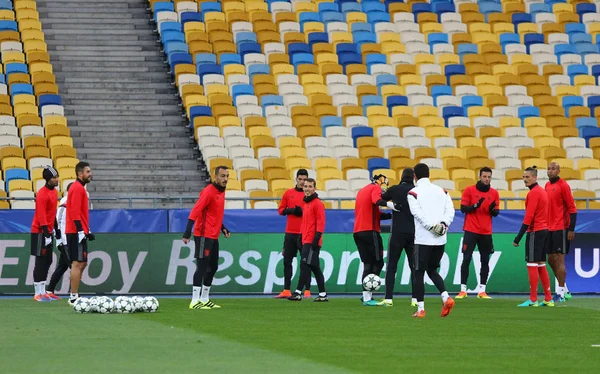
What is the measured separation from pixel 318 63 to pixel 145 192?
775 cm

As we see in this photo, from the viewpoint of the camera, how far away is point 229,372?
29.4 feet

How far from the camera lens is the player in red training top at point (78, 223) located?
1766 centimetres

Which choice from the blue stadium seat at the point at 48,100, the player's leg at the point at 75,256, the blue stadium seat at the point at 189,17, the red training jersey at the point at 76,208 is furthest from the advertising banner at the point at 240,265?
the blue stadium seat at the point at 189,17

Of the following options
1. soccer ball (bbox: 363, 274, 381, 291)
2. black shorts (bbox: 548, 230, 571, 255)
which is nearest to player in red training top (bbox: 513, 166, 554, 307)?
black shorts (bbox: 548, 230, 571, 255)

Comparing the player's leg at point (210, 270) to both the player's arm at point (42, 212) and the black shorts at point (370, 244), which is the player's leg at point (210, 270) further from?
the player's arm at point (42, 212)

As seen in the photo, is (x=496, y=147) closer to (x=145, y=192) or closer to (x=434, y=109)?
(x=434, y=109)

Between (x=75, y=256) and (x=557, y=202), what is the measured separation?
7.85 metres

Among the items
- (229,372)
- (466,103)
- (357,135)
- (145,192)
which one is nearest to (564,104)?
(466,103)

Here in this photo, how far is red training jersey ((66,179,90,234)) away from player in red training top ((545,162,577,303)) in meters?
7.46

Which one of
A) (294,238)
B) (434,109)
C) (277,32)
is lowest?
(294,238)

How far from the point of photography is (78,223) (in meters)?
17.6

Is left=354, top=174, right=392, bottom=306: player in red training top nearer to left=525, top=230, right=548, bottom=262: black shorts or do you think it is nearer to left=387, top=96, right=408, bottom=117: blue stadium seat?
left=525, top=230, right=548, bottom=262: black shorts

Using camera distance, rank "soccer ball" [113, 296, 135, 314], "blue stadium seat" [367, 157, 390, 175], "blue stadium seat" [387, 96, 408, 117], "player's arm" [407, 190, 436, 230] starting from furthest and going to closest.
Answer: "blue stadium seat" [387, 96, 408, 117]
"blue stadium seat" [367, 157, 390, 175]
"soccer ball" [113, 296, 135, 314]
"player's arm" [407, 190, 436, 230]

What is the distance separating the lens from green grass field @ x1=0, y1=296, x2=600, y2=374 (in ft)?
31.1
